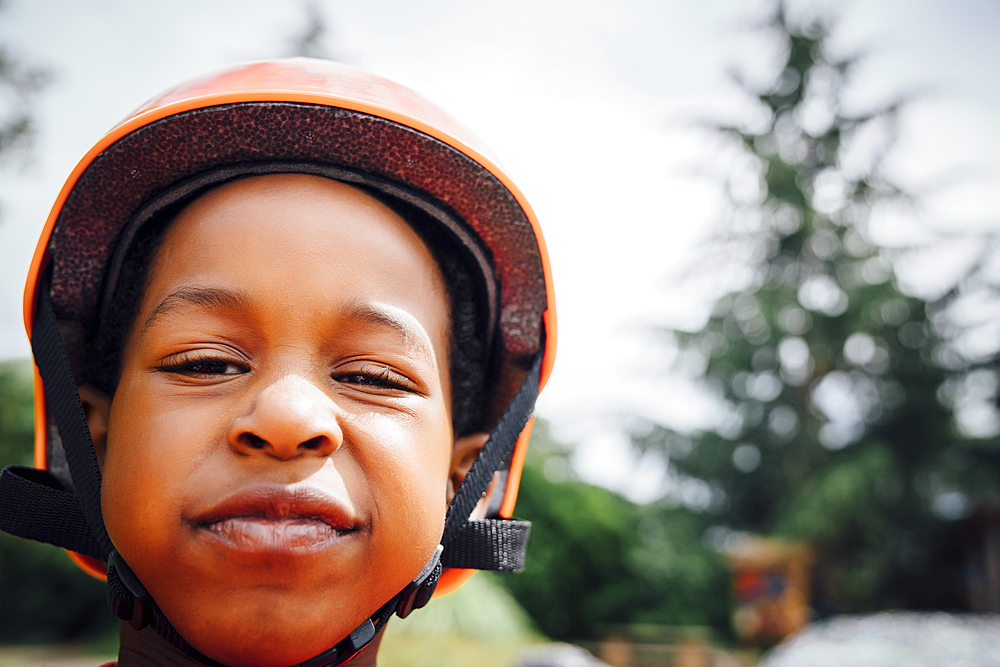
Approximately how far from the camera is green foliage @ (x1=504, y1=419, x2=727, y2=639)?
12.9 metres

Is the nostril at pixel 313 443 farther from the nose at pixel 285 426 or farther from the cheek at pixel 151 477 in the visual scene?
the cheek at pixel 151 477

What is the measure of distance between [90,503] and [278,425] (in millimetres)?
598

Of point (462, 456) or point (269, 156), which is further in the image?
point (462, 456)

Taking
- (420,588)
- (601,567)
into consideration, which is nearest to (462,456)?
(420,588)

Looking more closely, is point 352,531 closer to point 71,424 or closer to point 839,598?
point 71,424

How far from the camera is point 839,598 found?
42.8 feet

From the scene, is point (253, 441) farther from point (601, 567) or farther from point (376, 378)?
point (601, 567)

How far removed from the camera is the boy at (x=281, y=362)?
1.09 meters

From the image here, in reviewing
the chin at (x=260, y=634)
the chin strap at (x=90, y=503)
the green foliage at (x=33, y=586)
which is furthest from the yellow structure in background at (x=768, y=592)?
the chin at (x=260, y=634)

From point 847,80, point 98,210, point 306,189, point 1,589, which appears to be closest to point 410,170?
point 306,189

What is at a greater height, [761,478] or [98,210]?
[98,210]

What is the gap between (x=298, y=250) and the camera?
128 cm

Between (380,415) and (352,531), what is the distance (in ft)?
0.73

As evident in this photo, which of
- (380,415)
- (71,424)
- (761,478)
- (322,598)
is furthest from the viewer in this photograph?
(761,478)
